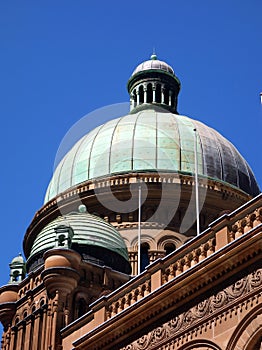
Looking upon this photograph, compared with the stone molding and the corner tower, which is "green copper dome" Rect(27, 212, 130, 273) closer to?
the stone molding

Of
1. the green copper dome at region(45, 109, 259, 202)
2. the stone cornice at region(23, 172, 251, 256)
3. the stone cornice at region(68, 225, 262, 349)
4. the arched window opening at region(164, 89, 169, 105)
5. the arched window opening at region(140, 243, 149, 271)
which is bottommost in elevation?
the stone cornice at region(68, 225, 262, 349)

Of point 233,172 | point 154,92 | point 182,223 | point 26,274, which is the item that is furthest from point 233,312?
point 154,92

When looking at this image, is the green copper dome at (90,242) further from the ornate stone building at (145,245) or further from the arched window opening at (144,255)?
the arched window opening at (144,255)

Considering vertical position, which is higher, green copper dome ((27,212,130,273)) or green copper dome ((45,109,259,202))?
green copper dome ((45,109,259,202))

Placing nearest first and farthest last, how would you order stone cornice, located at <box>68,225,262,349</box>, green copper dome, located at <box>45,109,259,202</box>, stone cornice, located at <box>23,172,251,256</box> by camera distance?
1. stone cornice, located at <box>68,225,262,349</box>
2. stone cornice, located at <box>23,172,251,256</box>
3. green copper dome, located at <box>45,109,259,202</box>

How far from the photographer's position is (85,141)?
179 feet

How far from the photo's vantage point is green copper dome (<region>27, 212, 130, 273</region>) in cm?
3947

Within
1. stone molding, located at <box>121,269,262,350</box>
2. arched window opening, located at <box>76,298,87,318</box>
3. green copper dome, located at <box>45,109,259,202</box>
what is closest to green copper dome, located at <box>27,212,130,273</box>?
arched window opening, located at <box>76,298,87,318</box>

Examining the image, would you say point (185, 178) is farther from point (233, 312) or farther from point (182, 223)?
point (233, 312)

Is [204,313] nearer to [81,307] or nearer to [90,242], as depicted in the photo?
[81,307]

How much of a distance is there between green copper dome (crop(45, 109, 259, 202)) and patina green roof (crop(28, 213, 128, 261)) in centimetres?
920

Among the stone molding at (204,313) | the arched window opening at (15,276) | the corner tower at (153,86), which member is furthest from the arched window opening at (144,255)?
the stone molding at (204,313)

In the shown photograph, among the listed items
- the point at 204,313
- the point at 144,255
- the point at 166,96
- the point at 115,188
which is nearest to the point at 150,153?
the point at 115,188

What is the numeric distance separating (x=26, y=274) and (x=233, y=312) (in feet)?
64.3
